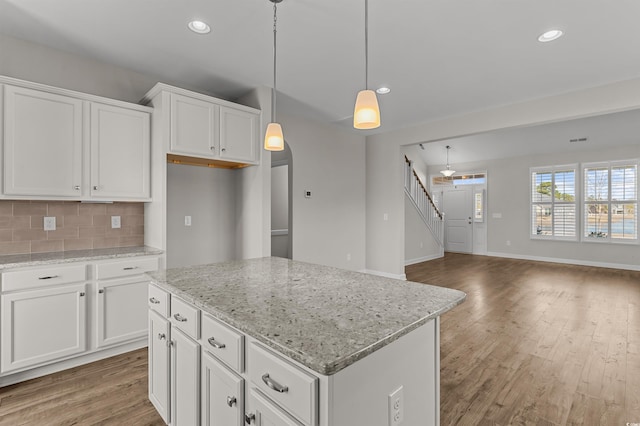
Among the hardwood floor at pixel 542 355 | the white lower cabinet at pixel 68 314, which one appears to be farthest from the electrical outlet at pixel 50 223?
the hardwood floor at pixel 542 355

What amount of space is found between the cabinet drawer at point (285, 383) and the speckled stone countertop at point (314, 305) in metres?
0.06

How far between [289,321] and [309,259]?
12.7ft

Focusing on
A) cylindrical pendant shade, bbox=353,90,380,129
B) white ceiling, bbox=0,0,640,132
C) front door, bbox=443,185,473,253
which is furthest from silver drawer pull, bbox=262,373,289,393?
front door, bbox=443,185,473,253

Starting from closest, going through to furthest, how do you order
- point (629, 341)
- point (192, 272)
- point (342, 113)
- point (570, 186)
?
1. point (192, 272)
2. point (629, 341)
3. point (342, 113)
4. point (570, 186)

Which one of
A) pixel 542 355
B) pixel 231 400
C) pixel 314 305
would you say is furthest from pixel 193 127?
pixel 542 355

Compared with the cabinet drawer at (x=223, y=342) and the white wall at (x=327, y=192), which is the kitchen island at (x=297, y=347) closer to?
the cabinet drawer at (x=223, y=342)

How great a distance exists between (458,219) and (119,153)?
8800 millimetres

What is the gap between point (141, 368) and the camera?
8.47ft

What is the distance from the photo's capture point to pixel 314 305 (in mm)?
1348

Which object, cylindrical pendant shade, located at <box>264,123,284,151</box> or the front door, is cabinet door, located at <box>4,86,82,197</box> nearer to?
cylindrical pendant shade, located at <box>264,123,284,151</box>

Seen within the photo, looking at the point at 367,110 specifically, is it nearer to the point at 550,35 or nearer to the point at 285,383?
the point at 285,383

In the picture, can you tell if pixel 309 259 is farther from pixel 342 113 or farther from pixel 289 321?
pixel 289 321

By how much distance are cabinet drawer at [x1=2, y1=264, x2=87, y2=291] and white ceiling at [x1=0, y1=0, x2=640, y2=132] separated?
1937mm

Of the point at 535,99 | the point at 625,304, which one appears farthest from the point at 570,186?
the point at 535,99
